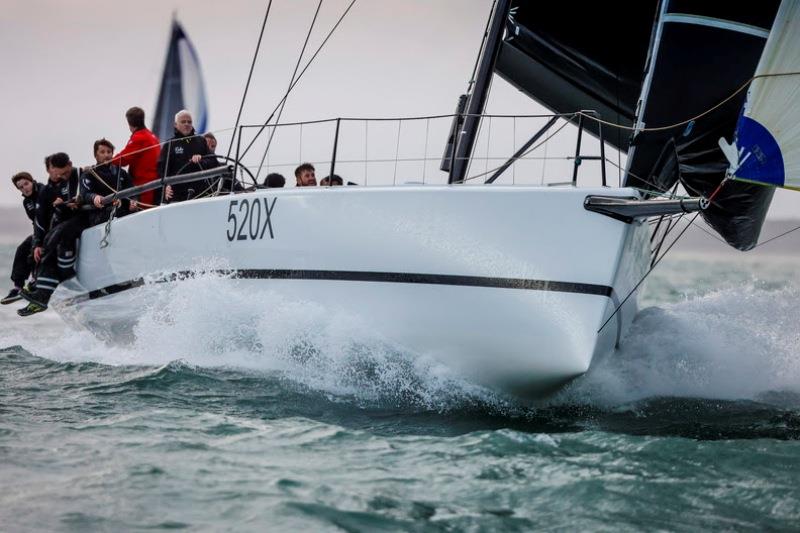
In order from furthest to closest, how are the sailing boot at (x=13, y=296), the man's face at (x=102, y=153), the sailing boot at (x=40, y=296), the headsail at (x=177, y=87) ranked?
the headsail at (x=177, y=87)
the sailing boot at (x=13, y=296)
the man's face at (x=102, y=153)
the sailing boot at (x=40, y=296)

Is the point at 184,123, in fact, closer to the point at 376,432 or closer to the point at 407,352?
the point at 407,352

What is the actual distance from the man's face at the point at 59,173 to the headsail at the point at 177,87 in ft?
17.8

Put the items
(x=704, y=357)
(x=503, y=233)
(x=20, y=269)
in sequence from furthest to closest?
(x=20, y=269)
(x=704, y=357)
(x=503, y=233)

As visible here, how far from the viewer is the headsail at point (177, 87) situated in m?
14.5

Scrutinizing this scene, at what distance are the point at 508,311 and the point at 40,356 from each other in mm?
4762

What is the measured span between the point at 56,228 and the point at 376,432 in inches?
199

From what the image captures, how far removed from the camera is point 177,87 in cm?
1491

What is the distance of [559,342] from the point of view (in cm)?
543

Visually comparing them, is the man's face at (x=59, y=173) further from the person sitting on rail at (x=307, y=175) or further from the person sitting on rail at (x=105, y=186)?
the person sitting on rail at (x=307, y=175)

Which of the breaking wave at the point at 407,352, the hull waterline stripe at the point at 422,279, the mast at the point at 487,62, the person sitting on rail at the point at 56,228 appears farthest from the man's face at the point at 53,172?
the mast at the point at 487,62

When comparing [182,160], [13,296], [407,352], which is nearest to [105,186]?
[182,160]

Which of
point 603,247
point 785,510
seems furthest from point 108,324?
point 785,510

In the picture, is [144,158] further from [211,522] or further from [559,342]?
[211,522]

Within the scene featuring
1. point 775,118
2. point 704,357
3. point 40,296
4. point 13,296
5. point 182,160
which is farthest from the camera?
point 13,296
